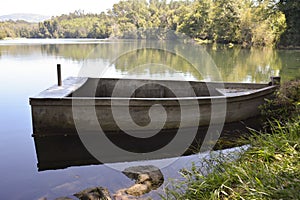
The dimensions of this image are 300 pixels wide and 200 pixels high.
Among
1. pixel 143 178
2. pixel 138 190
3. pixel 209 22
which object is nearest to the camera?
pixel 138 190

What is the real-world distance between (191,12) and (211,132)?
4163 centimetres

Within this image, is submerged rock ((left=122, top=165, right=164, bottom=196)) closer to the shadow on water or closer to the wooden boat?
the shadow on water

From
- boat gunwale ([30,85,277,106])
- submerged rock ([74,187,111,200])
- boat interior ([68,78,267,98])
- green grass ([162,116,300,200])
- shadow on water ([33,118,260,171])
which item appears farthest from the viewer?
boat interior ([68,78,267,98])

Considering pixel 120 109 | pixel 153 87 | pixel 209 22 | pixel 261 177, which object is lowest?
pixel 120 109

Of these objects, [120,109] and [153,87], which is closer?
[120,109]

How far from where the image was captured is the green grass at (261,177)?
1826mm

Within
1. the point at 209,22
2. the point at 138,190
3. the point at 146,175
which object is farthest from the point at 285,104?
the point at 209,22

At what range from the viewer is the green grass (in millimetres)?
1826

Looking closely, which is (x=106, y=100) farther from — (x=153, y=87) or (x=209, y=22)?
(x=209, y=22)

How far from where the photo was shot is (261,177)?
2.00 m

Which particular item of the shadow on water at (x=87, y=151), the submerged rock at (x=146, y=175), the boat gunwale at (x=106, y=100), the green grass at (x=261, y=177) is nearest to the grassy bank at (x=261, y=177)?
the green grass at (x=261, y=177)

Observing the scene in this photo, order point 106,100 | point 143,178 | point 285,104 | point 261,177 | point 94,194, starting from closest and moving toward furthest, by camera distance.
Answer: point 261,177
point 94,194
point 143,178
point 285,104
point 106,100

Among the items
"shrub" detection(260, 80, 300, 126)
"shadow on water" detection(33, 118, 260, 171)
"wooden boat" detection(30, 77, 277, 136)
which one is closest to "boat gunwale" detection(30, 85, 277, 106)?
"wooden boat" detection(30, 77, 277, 136)

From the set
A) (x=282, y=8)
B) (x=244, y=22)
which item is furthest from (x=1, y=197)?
(x=244, y=22)
